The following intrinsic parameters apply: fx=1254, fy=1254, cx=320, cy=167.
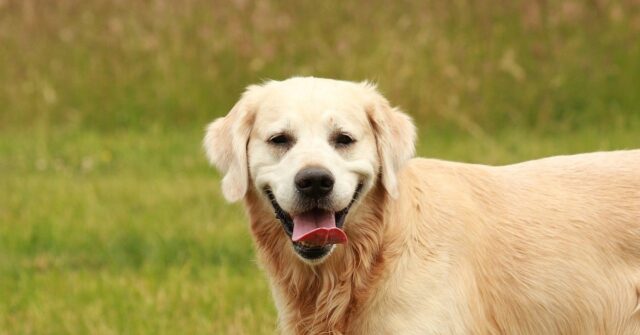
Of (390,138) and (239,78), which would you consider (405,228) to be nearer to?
(390,138)

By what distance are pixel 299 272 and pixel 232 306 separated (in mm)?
1618

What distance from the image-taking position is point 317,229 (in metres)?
4.51

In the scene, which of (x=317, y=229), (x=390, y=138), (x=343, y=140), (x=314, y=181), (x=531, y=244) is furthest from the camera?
(x=531, y=244)

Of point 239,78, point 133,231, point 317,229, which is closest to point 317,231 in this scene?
point 317,229

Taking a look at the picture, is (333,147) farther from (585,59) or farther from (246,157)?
(585,59)

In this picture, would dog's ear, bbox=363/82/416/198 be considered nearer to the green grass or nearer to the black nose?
the black nose

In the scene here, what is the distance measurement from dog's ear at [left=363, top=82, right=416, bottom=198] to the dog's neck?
119 mm

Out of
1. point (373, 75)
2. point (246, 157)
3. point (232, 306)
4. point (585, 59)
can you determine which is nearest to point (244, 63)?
point (373, 75)

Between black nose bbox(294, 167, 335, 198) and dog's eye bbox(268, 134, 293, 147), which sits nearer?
black nose bbox(294, 167, 335, 198)

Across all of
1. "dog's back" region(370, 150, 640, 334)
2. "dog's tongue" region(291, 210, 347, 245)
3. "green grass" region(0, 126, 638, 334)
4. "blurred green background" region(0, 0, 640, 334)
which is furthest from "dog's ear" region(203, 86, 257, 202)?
"blurred green background" region(0, 0, 640, 334)

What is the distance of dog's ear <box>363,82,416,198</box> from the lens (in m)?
4.66

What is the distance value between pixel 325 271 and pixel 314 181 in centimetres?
51

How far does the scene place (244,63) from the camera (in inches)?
480

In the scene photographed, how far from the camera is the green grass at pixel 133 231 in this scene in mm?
6285
